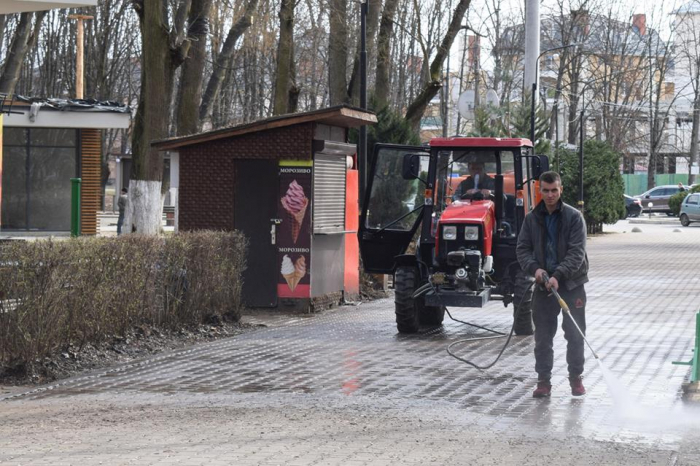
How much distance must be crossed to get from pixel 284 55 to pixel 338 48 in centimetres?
223

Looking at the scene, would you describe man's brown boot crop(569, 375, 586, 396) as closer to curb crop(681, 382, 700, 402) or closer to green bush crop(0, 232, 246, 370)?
→ curb crop(681, 382, 700, 402)

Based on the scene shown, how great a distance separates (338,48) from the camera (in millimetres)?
27562

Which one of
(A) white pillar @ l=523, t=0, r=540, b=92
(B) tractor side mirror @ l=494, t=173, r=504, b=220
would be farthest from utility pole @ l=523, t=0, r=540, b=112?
(B) tractor side mirror @ l=494, t=173, r=504, b=220

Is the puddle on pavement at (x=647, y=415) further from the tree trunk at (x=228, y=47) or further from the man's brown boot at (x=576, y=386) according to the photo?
the tree trunk at (x=228, y=47)

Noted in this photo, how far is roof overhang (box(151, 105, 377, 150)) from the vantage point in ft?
54.1

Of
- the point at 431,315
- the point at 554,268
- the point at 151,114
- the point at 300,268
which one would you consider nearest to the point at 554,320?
the point at 554,268

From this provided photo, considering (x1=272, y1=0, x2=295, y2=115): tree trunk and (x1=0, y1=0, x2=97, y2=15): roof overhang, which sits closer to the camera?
(x1=0, y1=0, x2=97, y2=15): roof overhang

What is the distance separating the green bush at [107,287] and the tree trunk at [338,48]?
12357 mm

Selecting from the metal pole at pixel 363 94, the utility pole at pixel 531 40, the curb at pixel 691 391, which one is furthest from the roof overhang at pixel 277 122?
the utility pole at pixel 531 40

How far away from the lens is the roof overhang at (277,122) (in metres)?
16.5

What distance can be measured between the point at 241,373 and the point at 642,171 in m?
101

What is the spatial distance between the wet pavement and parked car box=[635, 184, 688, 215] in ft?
183

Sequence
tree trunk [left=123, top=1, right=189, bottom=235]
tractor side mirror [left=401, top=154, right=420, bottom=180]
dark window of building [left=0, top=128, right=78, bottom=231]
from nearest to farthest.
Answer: tractor side mirror [left=401, top=154, right=420, bottom=180] < tree trunk [left=123, top=1, right=189, bottom=235] < dark window of building [left=0, top=128, right=78, bottom=231]

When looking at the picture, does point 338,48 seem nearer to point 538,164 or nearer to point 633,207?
point 538,164
